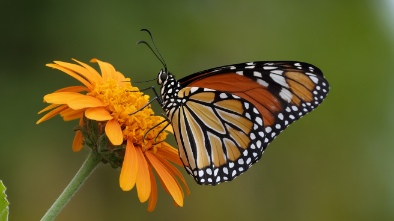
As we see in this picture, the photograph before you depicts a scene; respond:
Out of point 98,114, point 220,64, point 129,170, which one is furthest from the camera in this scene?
point 220,64

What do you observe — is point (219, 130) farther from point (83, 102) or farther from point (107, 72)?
point (83, 102)

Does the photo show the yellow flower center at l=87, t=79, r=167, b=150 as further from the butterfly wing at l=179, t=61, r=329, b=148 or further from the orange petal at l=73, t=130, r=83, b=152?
the butterfly wing at l=179, t=61, r=329, b=148

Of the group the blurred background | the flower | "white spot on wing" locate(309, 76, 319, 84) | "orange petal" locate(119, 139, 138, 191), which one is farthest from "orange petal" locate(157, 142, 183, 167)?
the blurred background

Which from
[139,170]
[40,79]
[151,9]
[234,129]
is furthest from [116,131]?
[151,9]

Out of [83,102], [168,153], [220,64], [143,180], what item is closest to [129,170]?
[143,180]

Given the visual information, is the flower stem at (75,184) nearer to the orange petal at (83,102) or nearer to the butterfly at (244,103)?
the orange petal at (83,102)

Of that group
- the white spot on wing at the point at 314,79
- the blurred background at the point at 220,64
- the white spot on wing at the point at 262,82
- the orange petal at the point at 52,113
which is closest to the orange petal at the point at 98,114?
the orange petal at the point at 52,113
